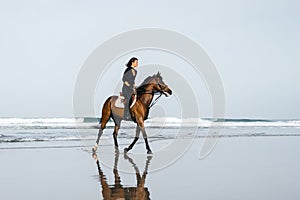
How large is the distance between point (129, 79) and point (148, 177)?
4.44 meters

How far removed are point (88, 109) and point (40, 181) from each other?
346 centimetres

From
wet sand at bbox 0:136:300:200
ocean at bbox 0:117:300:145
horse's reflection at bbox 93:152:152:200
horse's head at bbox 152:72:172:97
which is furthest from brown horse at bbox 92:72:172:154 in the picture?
ocean at bbox 0:117:300:145

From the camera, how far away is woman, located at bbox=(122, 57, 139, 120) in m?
11.9

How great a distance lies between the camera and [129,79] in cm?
1191

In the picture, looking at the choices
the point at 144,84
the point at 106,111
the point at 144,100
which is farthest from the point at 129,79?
the point at 106,111

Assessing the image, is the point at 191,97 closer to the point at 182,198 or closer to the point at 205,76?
the point at 205,76

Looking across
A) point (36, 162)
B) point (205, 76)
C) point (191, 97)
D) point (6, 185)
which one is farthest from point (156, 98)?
point (6, 185)

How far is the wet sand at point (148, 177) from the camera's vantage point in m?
6.48

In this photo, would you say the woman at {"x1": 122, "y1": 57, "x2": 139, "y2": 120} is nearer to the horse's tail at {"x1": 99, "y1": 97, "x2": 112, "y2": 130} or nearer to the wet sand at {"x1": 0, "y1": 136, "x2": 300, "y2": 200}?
the horse's tail at {"x1": 99, "y1": 97, "x2": 112, "y2": 130}

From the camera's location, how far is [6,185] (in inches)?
285

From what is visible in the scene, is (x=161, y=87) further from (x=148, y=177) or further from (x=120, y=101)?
(x=148, y=177)

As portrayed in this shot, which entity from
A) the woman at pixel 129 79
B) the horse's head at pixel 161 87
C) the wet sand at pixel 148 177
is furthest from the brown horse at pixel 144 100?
the wet sand at pixel 148 177

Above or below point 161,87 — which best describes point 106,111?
below

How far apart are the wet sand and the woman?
184 centimetres
